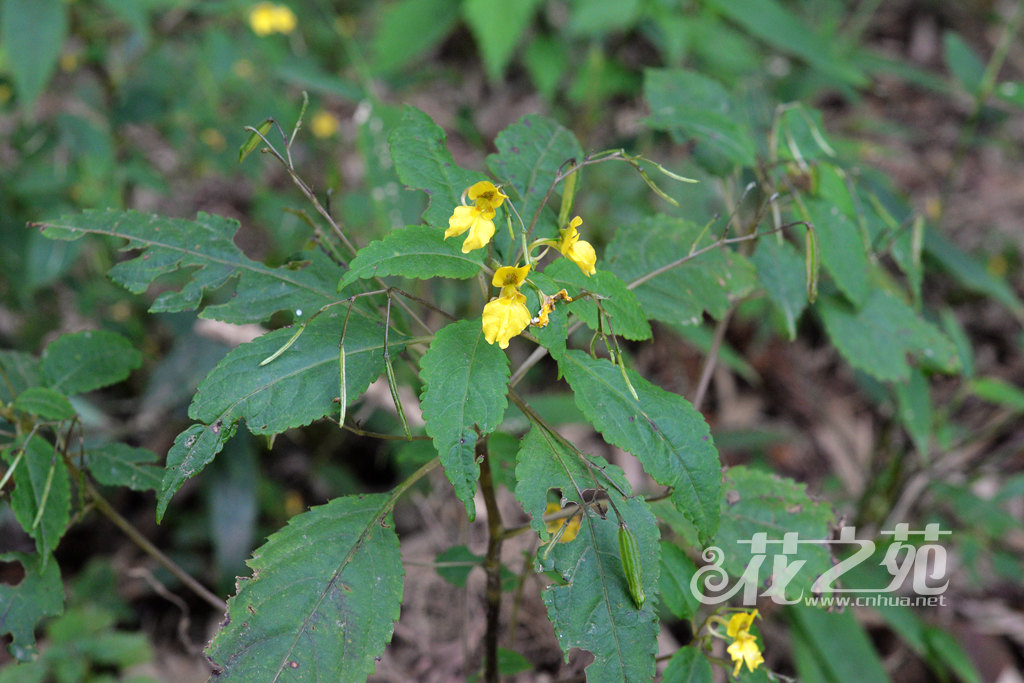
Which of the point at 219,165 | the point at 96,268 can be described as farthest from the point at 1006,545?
the point at 96,268

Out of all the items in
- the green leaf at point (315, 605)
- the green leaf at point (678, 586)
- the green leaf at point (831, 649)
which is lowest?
the green leaf at point (831, 649)

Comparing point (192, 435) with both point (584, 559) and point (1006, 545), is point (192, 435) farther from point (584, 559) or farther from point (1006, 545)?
point (1006, 545)

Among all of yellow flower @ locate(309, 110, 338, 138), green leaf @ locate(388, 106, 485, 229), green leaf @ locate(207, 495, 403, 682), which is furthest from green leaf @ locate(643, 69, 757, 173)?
yellow flower @ locate(309, 110, 338, 138)

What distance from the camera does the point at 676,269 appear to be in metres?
1.46

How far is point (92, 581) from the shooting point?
2.19 m

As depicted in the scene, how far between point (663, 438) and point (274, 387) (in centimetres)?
58

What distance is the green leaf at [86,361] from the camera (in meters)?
1.43

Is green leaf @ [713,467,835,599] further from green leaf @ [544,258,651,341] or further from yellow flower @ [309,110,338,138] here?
yellow flower @ [309,110,338,138]

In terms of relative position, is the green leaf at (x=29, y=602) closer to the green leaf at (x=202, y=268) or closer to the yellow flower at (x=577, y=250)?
the green leaf at (x=202, y=268)

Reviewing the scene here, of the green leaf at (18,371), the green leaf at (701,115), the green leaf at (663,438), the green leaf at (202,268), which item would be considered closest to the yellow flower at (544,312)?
the green leaf at (663,438)

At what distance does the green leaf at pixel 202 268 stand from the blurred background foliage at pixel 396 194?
1.71 feet

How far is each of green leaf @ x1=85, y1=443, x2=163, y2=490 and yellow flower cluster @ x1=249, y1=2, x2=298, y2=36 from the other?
2591mm

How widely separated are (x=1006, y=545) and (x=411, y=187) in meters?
2.65

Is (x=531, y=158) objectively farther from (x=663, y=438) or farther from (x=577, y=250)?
(x=663, y=438)
